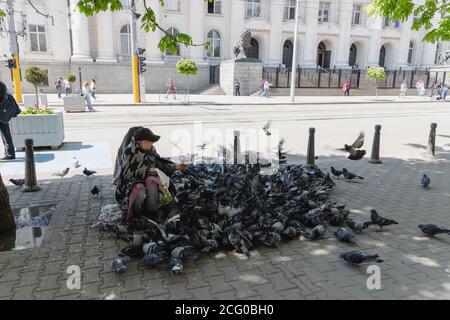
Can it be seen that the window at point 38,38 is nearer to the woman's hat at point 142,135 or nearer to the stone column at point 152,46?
the stone column at point 152,46

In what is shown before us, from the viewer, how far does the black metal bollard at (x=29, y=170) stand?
615cm

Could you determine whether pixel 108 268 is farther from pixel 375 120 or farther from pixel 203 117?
pixel 375 120

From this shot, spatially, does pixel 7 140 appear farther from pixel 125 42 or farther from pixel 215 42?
pixel 215 42

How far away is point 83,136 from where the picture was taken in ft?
38.4

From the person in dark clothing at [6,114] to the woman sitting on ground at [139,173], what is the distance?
4901 mm

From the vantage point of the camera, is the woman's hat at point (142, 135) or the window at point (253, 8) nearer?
the woman's hat at point (142, 135)

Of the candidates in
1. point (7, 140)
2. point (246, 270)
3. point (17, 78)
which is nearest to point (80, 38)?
point (17, 78)

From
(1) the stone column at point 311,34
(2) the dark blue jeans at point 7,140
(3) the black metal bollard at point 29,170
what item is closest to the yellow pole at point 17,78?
(2) the dark blue jeans at point 7,140

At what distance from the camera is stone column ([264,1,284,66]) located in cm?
4097

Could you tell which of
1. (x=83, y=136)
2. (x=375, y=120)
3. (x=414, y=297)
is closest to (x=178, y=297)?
(x=414, y=297)

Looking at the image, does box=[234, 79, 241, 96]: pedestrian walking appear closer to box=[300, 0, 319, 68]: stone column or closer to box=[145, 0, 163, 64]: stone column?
box=[145, 0, 163, 64]: stone column

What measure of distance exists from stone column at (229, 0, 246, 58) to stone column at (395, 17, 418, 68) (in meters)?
21.6

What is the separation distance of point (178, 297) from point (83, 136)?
9.57 m

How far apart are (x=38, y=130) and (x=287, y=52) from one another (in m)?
38.9
